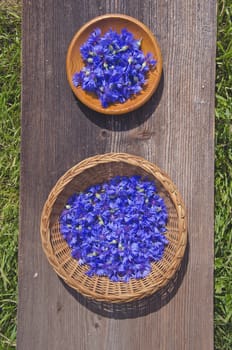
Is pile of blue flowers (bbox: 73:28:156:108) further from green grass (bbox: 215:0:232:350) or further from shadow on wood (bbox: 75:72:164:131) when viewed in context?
green grass (bbox: 215:0:232:350)

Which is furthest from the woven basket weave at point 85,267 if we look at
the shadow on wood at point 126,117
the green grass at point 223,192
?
the green grass at point 223,192

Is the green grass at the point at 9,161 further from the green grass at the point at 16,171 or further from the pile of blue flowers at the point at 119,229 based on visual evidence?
the pile of blue flowers at the point at 119,229

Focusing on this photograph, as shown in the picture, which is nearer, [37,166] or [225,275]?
[37,166]

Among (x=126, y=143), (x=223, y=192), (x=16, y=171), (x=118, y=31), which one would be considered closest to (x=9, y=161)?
(x=16, y=171)

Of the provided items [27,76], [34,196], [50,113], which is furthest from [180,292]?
[27,76]

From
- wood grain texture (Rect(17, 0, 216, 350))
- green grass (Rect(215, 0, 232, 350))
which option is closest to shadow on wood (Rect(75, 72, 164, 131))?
wood grain texture (Rect(17, 0, 216, 350))

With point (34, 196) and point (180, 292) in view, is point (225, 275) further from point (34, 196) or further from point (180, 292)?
point (34, 196)
